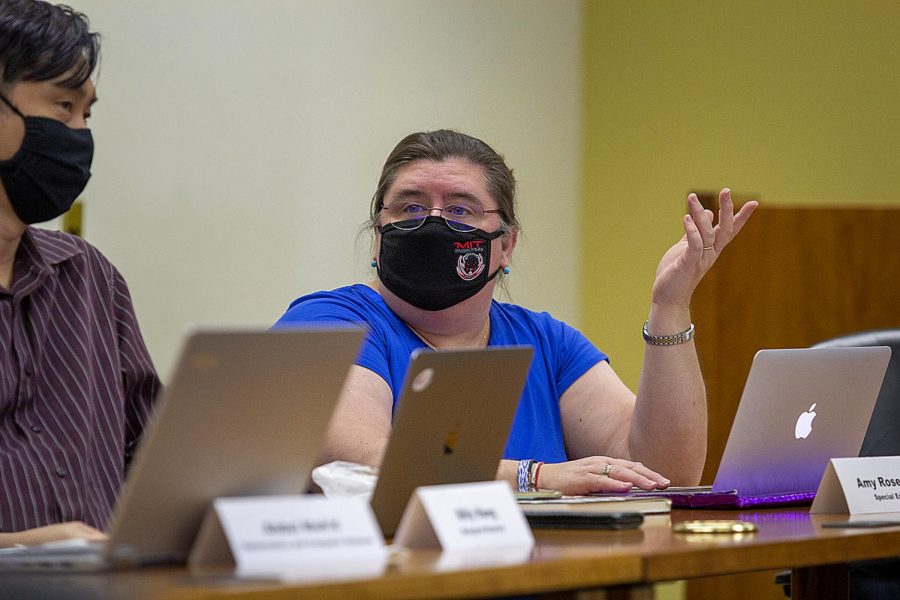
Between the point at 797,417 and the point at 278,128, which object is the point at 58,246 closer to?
the point at 797,417

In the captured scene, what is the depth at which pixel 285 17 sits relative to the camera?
12.6ft

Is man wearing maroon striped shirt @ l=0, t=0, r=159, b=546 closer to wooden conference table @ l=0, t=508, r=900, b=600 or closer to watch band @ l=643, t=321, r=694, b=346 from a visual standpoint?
wooden conference table @ l=0, t=508, r=900, b=600

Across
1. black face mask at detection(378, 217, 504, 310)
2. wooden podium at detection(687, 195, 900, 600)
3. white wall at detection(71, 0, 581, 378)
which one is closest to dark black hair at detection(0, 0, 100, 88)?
black face mask at detection(378, 217, 504, 310)

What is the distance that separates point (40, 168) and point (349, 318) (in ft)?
2.09

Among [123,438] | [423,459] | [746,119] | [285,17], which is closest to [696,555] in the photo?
[423,459]

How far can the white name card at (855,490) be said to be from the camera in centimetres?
174

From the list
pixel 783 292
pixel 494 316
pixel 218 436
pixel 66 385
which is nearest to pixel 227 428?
pixel 218 436

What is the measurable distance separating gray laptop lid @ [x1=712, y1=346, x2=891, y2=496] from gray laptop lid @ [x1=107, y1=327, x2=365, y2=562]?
743 mm

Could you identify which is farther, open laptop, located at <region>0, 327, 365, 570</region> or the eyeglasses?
the eyeglasses

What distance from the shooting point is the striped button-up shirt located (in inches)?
68.1

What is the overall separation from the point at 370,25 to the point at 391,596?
132 inches

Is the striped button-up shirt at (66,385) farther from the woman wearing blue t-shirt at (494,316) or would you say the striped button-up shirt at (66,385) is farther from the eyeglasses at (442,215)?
the eyeglasses at (442,215)

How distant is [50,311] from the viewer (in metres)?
1.86

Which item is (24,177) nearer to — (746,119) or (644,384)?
(644,384)
